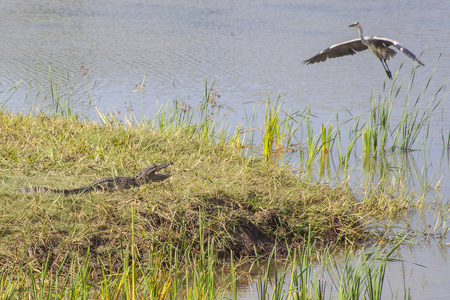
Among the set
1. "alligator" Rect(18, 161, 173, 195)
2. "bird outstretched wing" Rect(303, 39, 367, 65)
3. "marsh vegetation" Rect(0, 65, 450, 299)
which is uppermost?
"bird outstretched wing" Rect(303, 39, 367, 65)

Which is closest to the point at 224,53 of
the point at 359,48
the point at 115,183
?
the point at 359,48

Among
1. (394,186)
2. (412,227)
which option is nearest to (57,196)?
(412,227)

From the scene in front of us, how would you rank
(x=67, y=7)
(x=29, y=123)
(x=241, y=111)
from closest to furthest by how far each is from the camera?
(x=29, y=123), (x=241, y=111), (x=67, y=7)

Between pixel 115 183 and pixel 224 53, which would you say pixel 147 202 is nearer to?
pixel 115 183

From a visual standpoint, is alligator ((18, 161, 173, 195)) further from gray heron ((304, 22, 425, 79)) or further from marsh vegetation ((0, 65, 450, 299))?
gray heron ((304, 22, 425, 79))

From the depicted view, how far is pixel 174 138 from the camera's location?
17.9 feet

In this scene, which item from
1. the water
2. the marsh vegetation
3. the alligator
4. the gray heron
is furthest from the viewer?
the water

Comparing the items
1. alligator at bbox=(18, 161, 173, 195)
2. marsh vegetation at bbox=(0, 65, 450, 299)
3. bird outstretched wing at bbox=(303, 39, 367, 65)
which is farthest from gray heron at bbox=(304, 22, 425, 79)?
alligator at bbox=(18, 161, 173, 195)

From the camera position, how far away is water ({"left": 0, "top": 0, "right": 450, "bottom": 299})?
8484 millimetres

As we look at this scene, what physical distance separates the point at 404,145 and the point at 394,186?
1.68 metres

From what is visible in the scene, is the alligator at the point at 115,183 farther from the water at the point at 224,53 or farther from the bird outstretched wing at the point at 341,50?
the bird outstretched wing at the point at 341,50

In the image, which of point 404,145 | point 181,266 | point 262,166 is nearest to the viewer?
point 181,266

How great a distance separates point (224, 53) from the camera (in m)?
12.5

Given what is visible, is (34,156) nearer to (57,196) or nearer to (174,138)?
(57,196)
